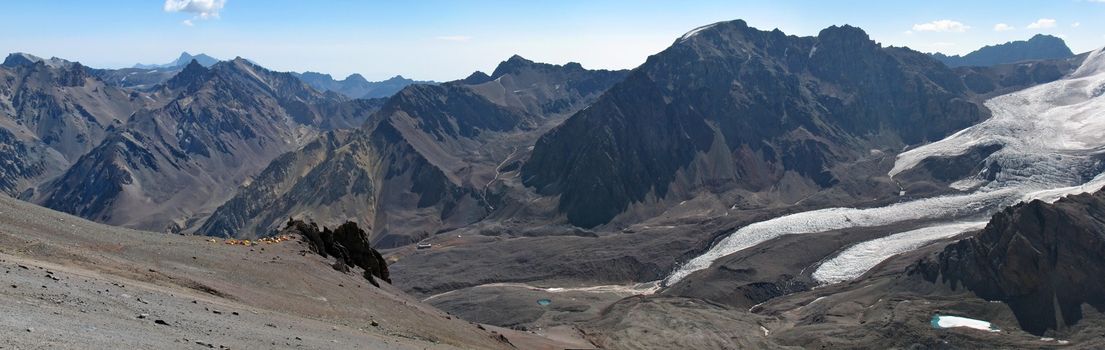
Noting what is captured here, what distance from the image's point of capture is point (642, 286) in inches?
7003

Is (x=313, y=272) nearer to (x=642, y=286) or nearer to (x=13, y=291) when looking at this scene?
(x=13, y=291)

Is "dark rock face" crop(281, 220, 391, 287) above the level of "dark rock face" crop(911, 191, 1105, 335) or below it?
above

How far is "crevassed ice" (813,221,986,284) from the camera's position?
168 m

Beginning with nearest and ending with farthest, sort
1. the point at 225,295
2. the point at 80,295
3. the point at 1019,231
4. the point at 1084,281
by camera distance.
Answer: the point at 80,295 < the point at 225,295 < the point at 1084,281 < the point at 1019,231

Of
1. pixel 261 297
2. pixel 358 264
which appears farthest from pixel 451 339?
pixel 358 264

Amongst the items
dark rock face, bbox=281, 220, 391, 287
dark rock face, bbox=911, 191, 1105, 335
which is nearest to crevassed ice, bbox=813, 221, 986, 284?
dark rock face, bbox=911, 191, 1105, 335

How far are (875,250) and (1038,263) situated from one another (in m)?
53.7

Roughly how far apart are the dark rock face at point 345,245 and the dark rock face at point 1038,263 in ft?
326

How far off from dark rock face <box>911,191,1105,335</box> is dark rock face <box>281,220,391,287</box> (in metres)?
99.4

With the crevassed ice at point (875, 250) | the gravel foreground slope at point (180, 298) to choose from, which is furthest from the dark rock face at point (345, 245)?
the crevassed ice at point (875, 250)

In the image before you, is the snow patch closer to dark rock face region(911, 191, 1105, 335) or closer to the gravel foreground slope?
dark rock face region(911, 191, 1105, 335)

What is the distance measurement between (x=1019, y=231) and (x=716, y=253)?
73434 millimetres

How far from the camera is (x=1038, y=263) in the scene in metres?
127

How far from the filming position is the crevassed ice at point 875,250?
168 meters
